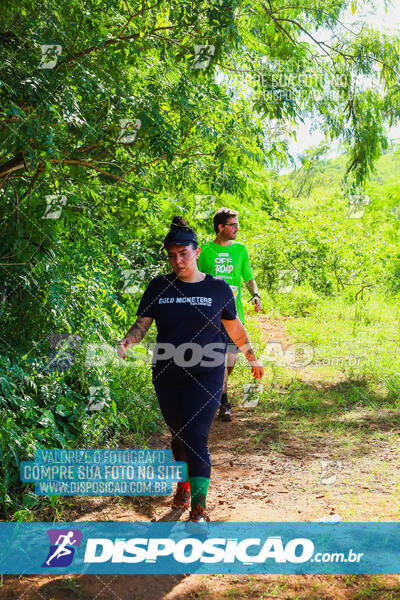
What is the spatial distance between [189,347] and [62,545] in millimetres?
1332

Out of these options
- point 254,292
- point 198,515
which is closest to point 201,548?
point 198,515

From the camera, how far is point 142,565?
3.32m

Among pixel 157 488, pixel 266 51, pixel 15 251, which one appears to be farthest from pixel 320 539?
pixel 266 51

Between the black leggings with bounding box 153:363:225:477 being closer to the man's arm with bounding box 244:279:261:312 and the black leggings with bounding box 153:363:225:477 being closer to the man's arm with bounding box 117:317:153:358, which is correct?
the man's arm with bounding box 117:317:153:358

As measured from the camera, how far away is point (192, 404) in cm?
361

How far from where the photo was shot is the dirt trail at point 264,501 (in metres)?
3.04

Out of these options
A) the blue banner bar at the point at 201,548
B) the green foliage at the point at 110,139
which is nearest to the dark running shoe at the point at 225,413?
the green foliage at the point at 110,139

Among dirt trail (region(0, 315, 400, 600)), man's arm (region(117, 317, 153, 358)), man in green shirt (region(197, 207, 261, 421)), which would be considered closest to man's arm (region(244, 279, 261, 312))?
man in green shirt (region(197, 207, 261, 421))

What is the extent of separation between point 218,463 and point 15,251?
7.63 feet

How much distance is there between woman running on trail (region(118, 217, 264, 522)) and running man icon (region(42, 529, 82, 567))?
2.28 feet

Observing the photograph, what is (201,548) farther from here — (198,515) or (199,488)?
(199,488)

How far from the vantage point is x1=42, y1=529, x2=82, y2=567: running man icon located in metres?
3.34

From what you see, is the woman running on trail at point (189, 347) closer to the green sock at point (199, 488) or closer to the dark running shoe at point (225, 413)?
the green sock at point (199, 488)

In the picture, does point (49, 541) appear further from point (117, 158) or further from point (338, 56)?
point (338, 56)
